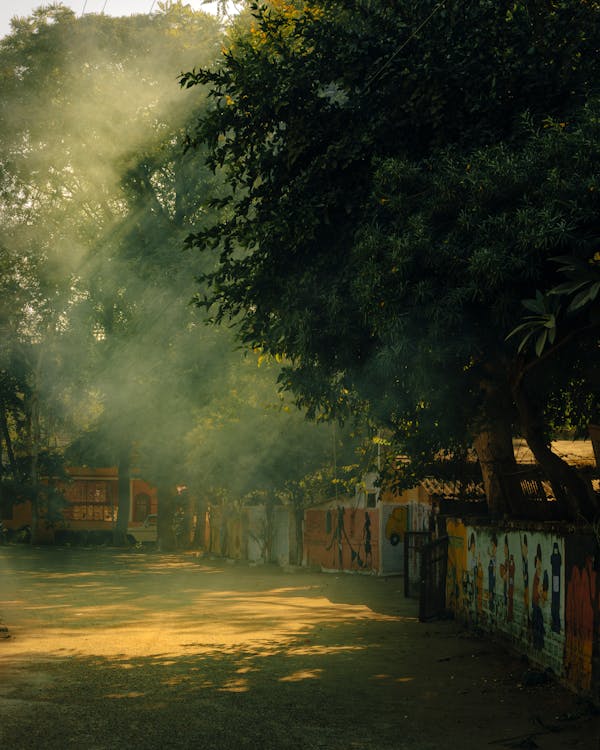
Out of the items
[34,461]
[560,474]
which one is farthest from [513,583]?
[34,461]

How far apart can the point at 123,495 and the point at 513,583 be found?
4016 centimetres

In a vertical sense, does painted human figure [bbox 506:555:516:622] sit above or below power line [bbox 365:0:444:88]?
below

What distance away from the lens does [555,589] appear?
34.9ft

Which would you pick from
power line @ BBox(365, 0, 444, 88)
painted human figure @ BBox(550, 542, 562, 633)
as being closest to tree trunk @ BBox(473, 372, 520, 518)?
painted human figure @ BBox(550, 542, 562, 633)

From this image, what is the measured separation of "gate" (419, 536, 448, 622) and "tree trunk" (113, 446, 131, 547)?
1246 inches

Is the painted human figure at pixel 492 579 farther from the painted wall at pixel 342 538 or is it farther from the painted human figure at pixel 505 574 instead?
the painted wall at pixel 342 538

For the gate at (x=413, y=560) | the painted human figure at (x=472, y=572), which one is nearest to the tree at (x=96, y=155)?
the gate at (x=413, y=560)

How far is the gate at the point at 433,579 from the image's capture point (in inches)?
693

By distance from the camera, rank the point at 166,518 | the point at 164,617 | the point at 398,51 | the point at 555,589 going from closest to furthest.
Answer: the point at 555,589 → the point at 398,51 → the point at 164,617 → the point at 166,518

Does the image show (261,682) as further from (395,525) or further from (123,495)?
(123,495)

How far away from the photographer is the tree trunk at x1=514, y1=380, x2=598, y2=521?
11.5m

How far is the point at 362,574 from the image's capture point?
103 ft

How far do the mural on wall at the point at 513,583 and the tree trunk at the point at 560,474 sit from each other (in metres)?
0.57

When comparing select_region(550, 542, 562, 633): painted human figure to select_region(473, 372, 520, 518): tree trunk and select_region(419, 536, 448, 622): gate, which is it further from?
select_region(419, 536, 448, 622): gate
